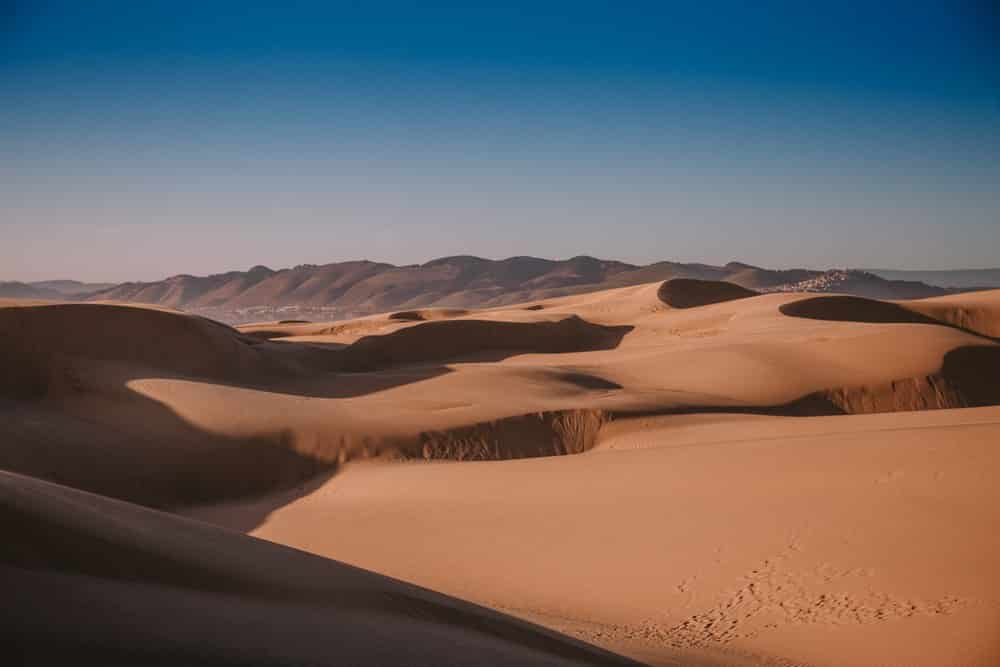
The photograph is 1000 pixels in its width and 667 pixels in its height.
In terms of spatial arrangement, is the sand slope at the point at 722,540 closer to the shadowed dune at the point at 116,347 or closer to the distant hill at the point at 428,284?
the shadowed dune at the point at 116,347

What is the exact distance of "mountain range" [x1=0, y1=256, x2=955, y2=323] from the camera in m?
93.9

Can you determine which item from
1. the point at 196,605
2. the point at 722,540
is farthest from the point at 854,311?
the point at 196,605

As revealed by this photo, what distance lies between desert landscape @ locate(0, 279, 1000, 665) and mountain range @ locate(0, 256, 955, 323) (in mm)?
69213

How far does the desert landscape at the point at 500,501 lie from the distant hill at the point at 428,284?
69.4 m

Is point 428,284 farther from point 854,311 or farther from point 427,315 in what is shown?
point 854,311

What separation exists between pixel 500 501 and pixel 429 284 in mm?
101404

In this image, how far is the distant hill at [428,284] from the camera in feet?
308

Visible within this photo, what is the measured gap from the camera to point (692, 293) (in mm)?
40844

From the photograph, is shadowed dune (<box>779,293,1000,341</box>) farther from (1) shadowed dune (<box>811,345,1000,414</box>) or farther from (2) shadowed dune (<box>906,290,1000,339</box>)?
(1) shadowed dune (<box>811,345,1000,414</box>)

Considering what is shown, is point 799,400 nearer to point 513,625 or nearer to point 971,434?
point 971,434

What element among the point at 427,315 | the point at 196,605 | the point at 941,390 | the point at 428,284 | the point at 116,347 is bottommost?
the point at 941,390

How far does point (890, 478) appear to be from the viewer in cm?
725

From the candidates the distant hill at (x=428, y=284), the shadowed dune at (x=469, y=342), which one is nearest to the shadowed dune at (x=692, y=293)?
the shadowed dune at (x=469, y=342)

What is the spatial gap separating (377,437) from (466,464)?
214 centimetres
